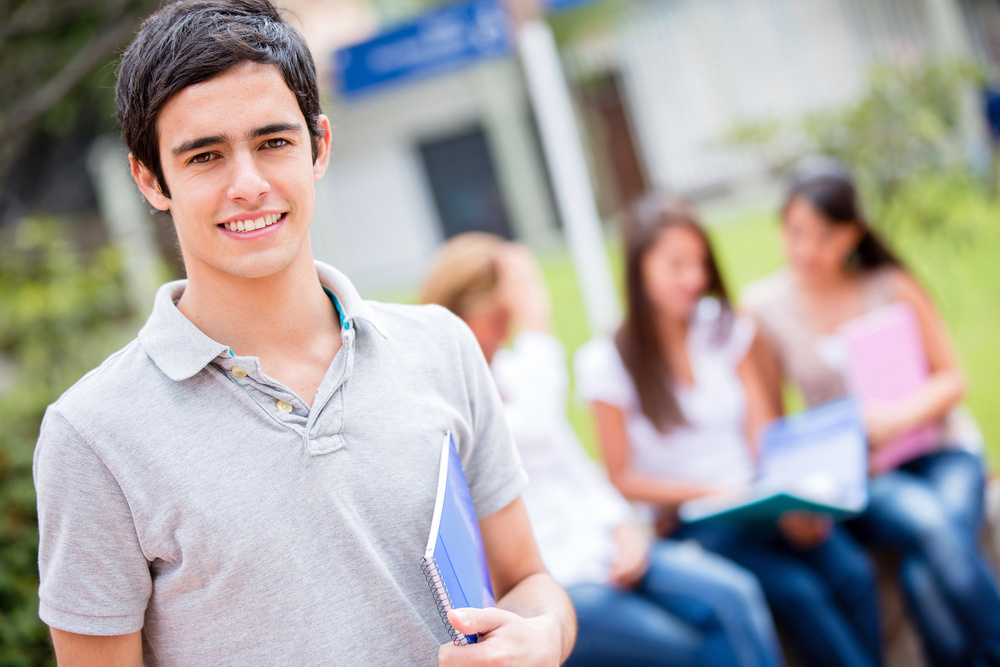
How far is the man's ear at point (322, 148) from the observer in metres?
1.29

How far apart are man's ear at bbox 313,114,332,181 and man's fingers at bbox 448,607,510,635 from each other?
A: 0.62 metres

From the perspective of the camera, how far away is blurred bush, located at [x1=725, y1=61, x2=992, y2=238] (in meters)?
3.85

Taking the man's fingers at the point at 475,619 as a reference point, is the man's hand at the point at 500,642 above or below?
below

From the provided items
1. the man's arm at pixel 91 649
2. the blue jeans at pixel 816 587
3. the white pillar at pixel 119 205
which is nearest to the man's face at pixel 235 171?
the man's arm at pixel 91 649

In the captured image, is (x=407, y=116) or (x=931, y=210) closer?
(x=931, y=210)

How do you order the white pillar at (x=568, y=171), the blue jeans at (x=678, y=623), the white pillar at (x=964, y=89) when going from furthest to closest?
the white pillar at (x=964, y=89) < the white pillar at (x=568, y=171) < the blue jeans at (x=678, y=623)

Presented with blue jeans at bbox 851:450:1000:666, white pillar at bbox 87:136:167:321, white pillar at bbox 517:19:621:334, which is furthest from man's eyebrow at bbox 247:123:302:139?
white pillar at bbox 87:136:167:321

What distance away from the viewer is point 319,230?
469cm

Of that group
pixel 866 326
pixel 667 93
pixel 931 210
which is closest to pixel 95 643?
pixel 866 326

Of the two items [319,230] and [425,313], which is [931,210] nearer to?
[319,230]

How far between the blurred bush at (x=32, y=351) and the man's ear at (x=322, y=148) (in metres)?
1.67

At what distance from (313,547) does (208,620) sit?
153 millimetres

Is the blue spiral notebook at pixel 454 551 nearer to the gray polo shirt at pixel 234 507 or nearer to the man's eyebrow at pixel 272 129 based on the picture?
the gray polo shirt at pixel 234 507

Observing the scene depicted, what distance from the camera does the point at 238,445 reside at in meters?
1.13
